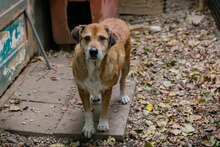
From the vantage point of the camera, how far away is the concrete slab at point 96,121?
13.4 feet

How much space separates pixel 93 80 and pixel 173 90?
1.83 m

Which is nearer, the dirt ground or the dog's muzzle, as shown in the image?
the dog's muzzle

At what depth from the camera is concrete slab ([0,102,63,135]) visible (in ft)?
13.8

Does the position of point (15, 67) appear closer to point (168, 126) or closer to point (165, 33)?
point (168, 126)

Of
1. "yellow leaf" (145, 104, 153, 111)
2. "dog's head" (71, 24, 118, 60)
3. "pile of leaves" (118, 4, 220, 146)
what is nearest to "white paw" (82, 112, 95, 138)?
"pile of leaves" (118, 4, 220, 146)

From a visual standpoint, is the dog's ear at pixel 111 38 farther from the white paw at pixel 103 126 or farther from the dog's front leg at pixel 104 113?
the white paw at pixel 103 126

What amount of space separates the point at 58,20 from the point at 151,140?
343 centimetres

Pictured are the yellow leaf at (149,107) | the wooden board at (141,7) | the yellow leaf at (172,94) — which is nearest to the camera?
the yellow leaf at (149,107)

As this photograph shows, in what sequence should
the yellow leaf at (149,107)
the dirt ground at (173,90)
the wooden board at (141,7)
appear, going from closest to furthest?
the dirt ground at (173,90) → the yellow leaf at (149,107) → the wooden board at (141,7)

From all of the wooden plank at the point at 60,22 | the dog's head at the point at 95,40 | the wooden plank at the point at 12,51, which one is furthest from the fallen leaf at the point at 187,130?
the wooden plank at the point at 60,22

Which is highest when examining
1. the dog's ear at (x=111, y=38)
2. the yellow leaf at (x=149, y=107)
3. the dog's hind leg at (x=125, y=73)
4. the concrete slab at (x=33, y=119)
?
the dog's ear at (x=111, y=38)

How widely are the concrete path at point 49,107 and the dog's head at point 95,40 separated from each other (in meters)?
1.11

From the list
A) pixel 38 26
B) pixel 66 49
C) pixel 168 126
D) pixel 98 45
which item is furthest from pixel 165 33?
pixel 98 45

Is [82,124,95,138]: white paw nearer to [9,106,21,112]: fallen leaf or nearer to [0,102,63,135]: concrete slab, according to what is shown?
[0,102,63,135]: concrete slab
